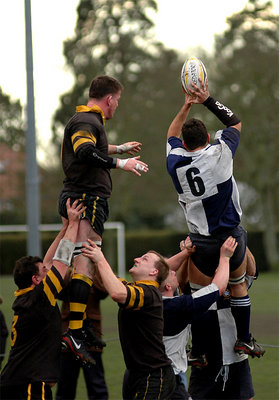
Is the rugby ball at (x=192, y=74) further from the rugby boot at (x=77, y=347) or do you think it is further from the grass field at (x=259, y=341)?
the grass field at (x=259, y=341)

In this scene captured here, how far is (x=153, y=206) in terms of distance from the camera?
4497cm

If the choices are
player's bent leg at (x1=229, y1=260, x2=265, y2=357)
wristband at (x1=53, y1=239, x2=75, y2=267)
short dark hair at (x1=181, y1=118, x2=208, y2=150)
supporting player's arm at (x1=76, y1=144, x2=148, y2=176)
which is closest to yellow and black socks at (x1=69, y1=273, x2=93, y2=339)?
wristband at (x1=53, y1=239, x2=75, y2=267)

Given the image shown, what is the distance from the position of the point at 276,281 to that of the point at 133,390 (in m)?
27.0

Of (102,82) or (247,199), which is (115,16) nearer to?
(247,199)

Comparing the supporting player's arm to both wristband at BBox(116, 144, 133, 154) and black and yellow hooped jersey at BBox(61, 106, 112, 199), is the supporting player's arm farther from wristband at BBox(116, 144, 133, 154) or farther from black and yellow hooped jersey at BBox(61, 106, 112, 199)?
wristband at BBox(116, 144, 133, 154)

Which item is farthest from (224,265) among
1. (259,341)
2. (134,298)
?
(259,341)

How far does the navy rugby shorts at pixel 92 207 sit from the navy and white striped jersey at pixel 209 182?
0.69m

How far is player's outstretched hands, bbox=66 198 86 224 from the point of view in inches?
235

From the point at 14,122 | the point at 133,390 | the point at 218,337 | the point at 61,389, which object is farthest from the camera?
the point at 14,122

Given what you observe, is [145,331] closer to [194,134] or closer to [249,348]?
[249,348]

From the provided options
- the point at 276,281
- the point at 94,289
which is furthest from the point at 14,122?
the point at 94,289

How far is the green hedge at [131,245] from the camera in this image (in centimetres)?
3872

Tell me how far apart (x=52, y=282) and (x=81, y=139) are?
1226mm

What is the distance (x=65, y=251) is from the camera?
19.7 feet
